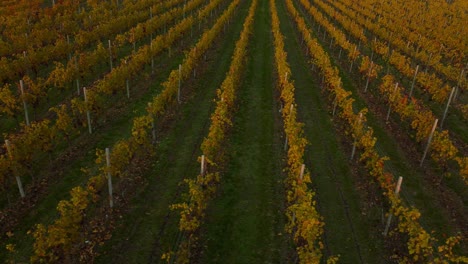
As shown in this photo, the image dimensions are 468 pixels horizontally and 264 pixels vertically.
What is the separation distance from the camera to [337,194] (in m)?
14.9

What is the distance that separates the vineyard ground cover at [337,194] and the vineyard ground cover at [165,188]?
16.9ft

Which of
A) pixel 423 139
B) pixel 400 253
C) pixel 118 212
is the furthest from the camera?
pixel 423 139

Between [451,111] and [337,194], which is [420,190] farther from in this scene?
[451,111]

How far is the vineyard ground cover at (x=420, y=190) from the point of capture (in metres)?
13.8

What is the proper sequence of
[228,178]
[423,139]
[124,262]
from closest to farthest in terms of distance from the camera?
[124,262] → [228,178] → [423,139]

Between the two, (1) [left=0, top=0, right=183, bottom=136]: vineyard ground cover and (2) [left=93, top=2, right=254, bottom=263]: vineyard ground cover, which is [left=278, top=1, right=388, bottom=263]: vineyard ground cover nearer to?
(2) [left=93, top=2, right=254, bottom=263]: vineyard ground cover

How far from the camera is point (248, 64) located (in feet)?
95.0

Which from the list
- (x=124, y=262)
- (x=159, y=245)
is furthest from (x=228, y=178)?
(x=124, y=262)

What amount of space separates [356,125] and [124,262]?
10928 mm

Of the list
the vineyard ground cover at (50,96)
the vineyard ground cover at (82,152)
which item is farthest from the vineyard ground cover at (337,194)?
the vineyard ground cover at (50,96)

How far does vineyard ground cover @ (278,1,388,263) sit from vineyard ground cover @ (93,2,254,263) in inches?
202

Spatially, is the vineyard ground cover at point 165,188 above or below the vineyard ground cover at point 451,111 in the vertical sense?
below

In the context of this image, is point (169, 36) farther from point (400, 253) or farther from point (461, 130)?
point (400, 253)

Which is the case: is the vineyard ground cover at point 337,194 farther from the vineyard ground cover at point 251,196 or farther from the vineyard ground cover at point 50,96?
the vineyard ground cover at point 50,96
